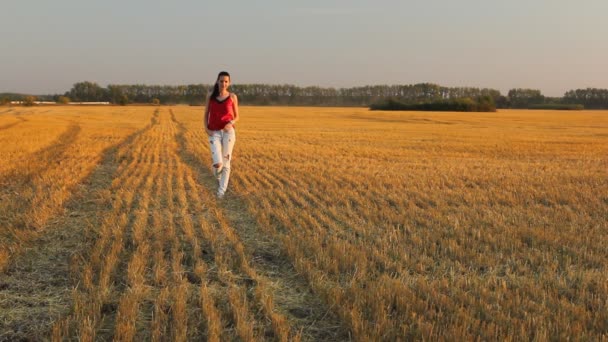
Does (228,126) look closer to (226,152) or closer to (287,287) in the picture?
(226,152)

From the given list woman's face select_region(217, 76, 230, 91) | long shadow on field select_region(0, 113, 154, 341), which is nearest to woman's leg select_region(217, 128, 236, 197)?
woman's face select_region(217, 76, 230, 91)

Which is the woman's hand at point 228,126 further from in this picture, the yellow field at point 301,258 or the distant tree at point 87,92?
the distant tree at point 87,92

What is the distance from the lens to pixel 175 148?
60.6 feet

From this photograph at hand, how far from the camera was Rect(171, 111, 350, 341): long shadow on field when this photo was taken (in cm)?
376

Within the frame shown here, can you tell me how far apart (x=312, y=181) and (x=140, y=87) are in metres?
130

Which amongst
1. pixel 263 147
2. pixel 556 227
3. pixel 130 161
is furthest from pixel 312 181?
pixel 263 147

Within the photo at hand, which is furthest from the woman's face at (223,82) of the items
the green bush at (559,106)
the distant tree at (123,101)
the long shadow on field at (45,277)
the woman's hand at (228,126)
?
the distant tree at (123,101)

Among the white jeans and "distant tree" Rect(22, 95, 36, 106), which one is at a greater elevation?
"distant tree" Rect(22, 95, 36, 106)

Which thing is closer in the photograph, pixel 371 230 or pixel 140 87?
pixel 371 230

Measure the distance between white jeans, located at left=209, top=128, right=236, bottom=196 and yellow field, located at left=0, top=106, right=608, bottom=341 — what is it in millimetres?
453

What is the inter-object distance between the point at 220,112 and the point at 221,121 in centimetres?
16

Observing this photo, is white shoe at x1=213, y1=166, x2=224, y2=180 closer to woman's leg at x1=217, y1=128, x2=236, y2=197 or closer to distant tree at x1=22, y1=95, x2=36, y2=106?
woman's leg at x1=217, y1=128, x2=236, y2=197

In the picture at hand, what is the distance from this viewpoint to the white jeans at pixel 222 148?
886 cm

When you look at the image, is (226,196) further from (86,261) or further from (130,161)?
(130,161)
